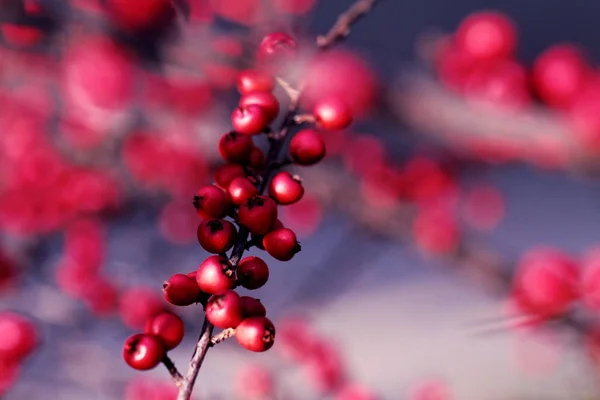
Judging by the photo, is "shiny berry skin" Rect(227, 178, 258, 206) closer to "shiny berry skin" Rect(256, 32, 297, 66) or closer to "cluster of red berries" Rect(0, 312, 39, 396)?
"shiny berry skin" Rect(256, 32, 297, 66)

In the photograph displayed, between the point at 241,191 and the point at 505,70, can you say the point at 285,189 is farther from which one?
the point at 505,70

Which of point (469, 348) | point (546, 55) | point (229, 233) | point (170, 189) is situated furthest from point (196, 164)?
point (469, 348)

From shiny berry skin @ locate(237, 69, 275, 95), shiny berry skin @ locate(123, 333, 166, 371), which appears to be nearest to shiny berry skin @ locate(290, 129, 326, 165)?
shiny berry skin @ locate(237, 69, 275, 95)

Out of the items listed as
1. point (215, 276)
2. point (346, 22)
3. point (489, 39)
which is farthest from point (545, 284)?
point (215, 276)

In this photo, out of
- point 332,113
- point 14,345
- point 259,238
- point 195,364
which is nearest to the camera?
point 195,364

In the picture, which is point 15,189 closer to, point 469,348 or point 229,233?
point 229,233

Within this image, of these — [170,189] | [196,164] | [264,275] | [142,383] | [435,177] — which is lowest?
[142,383]
